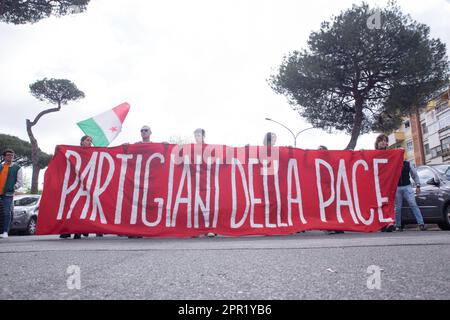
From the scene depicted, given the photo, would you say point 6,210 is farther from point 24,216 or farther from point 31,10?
point 31,10

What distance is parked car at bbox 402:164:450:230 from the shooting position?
8219mm

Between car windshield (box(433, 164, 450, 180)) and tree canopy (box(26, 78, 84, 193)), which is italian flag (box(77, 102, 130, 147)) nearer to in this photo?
car windshield (box(433, 164, 450, 180))

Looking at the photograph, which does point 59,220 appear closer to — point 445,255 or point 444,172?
point 445,255

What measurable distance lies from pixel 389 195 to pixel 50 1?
1844cm

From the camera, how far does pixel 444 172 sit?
860 centimetres

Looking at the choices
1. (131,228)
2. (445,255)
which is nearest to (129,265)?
(445,255)

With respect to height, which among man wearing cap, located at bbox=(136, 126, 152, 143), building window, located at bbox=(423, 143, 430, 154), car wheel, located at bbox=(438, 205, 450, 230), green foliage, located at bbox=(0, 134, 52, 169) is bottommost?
car wheel, located at bbox=(438, 205, 450, 230)

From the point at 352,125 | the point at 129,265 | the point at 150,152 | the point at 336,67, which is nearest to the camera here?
the point at 129,265

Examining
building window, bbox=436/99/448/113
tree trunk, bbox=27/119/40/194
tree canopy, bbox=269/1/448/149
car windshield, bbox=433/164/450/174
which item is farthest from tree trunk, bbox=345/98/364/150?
building window, bbox=436/99/448/113

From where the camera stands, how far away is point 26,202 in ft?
42.3

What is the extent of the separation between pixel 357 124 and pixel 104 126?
17887mm

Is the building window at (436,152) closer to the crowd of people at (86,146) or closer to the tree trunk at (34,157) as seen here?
the tree trunk at (34,157)

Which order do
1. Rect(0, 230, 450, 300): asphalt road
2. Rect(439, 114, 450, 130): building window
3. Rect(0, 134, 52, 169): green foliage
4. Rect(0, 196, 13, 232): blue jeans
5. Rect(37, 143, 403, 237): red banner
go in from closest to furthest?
Rect(0, 230, 450, 300): asphalt road, Rect(37, 143, 403, 237): red banner, Rect(0, 196, 13, 232): blue jeans, Rect(439, 114, 450, 130): building window, Rect(0, 134, 52, 169): green foliage

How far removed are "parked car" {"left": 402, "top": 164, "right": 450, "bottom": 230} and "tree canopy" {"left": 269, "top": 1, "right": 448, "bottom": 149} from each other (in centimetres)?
1409
